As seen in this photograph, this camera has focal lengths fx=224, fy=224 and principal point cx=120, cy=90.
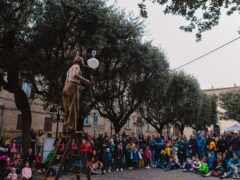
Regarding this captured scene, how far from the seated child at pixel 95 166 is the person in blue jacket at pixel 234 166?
24.2ft

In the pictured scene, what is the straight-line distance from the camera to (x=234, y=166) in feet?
41.8

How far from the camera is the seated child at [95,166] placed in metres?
Result: 13.7

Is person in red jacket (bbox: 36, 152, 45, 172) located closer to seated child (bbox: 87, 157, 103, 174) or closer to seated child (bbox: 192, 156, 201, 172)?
seated child (bbox: 87, 157, 103, 174)

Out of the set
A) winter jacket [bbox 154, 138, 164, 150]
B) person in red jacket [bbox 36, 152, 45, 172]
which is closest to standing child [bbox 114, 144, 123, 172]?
winter jacket [bbox 154, 138, 164, 150]

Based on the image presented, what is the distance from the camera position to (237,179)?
1223cm

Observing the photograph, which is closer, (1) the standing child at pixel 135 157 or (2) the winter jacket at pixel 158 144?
(1) the standing child at pixel 135 157

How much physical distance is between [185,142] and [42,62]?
11.7 m

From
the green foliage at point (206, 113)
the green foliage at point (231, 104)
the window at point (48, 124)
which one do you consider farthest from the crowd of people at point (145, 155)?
the green foliage at point (231, 104)

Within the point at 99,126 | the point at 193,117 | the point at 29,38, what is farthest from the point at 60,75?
the point at 193,117

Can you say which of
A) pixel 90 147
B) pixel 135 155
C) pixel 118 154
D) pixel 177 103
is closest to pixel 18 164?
pixel 90 147

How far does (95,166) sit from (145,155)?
14.8 feet

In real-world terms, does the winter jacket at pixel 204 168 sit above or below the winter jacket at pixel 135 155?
below

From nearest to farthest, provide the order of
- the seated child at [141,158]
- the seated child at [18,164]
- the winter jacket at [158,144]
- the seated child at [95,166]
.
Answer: the seated child at [18,164] → the seated child at [95,166] → the seated child at [141,158] → the winter jacket at [158,144]

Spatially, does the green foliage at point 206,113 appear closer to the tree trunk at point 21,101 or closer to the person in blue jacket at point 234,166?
the person in blue jacket at point 234,166
